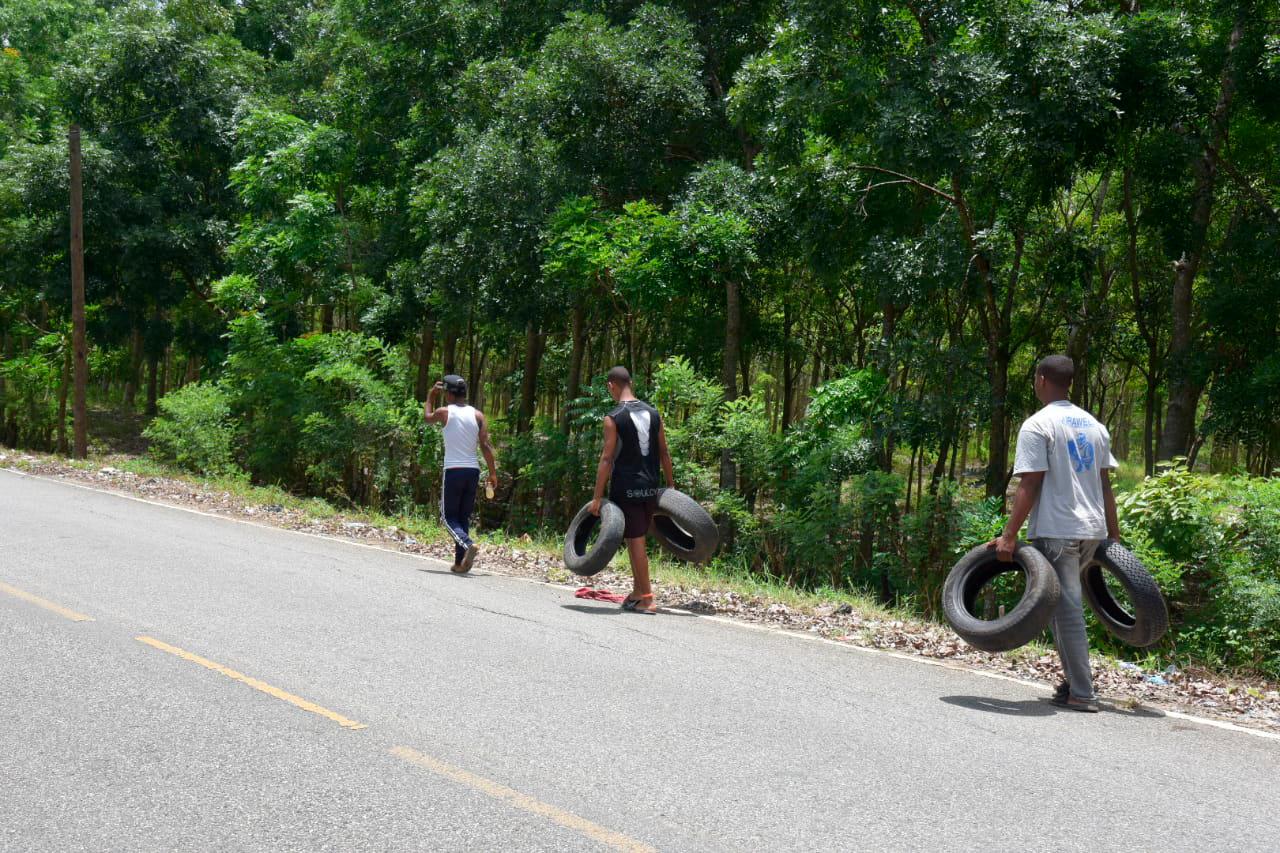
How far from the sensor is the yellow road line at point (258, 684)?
5.74 m

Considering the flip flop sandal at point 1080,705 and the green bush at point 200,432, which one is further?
the green bush at point 200,432

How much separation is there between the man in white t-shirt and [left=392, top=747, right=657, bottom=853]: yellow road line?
3487 mm

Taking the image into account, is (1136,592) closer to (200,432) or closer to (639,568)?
(639,568)

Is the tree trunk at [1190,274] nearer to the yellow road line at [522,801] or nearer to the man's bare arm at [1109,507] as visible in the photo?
the man's bare arm at [1109,507]

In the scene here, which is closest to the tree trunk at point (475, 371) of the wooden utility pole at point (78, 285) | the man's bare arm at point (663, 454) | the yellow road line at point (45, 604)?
the wooden utility pole at point (78, 285)

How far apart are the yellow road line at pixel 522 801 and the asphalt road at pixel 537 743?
2 cm

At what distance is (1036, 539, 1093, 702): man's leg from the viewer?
669cm

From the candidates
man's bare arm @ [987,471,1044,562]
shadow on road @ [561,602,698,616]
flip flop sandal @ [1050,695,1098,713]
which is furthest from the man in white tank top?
flip flop sandal @ [1050,695,1098,713]

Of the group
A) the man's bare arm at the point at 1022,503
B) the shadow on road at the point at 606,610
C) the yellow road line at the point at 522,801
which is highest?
the man's bare arm at the point at 1022,503

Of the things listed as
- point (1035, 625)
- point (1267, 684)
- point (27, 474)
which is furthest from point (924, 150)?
point (27, 474)

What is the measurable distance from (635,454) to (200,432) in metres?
18.4

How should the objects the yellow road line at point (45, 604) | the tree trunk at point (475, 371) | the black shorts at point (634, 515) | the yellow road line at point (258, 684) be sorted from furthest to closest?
1. the tree trunk at point (475, 371)
2. the black shorts at point (634, 515)
3. the yellow road line at point (45, 604)
4. the yellow road line at point (258, 684)

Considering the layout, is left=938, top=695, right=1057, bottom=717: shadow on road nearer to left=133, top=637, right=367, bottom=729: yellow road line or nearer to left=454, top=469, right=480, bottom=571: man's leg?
left=133, top=637, right=367, bottom=729: yellow road line

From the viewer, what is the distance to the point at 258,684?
6.36m
